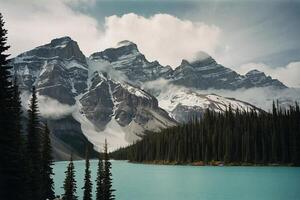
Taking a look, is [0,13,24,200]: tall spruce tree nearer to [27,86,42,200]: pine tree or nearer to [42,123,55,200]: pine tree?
[27,86,42,200]: pine tree

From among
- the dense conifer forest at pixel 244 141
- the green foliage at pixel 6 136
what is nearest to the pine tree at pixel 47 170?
the green foliage at pixel 6 136

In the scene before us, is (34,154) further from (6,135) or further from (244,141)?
(244,141)

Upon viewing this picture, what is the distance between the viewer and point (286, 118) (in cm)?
17050

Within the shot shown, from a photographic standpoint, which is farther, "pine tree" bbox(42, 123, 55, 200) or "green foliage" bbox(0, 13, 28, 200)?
"pine tree" bbox(42, 123, 55, 200)

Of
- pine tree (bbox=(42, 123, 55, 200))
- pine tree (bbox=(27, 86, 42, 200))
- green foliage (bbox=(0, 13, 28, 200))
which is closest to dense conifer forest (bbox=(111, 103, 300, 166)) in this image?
pine tree (bbox=(42, 123, 55, 200))

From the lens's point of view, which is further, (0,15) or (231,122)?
(231,122)

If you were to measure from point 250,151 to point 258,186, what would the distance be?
88.7m

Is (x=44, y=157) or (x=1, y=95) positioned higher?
(x=1, y=95)

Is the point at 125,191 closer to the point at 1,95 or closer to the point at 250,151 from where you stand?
the point at 1,95

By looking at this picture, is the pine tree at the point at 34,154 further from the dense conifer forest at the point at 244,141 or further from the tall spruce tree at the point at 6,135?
the dense conifer forest at the point at 244,141

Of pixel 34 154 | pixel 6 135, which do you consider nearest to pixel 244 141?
pixel 34 154

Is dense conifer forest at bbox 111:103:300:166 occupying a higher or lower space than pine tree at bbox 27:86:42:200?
higher

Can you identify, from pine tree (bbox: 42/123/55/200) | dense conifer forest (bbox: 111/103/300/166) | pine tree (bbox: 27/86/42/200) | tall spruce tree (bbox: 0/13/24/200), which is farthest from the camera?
dense conifer forest (bbox: 111/103/300/166)

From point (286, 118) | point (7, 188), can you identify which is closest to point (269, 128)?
point (286, 118)
